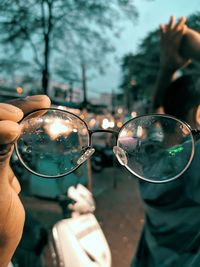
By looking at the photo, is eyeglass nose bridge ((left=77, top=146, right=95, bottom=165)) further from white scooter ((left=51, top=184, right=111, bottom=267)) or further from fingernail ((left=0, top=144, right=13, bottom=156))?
white scooter ((left=51, top=184, right=111, bottom=267))

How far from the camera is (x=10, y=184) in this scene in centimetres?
101

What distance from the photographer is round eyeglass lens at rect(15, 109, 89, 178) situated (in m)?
1.07

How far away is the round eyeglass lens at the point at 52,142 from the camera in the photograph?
107 cm

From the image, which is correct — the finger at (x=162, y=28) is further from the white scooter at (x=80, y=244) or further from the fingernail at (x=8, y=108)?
the fingernail at (x=8, y=108)

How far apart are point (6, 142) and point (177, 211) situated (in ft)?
2.99

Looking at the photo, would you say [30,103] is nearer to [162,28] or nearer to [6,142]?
[6,142]

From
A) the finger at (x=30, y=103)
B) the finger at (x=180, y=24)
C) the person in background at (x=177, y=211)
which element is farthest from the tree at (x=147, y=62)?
the finger at (x=30, y=103)

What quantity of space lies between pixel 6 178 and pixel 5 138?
0.15m

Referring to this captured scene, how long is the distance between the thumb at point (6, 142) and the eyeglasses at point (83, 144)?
12cm

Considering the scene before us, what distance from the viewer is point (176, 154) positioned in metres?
1.34

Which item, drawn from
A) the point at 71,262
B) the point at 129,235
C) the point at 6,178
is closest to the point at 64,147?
the point at 6,178

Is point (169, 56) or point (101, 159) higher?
point (169, 56)

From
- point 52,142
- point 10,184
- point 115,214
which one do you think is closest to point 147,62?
point 115,214

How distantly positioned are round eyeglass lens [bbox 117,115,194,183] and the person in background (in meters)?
0.10
